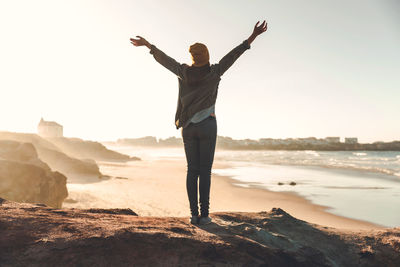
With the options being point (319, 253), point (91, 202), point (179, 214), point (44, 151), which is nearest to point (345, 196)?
point (179, 214)

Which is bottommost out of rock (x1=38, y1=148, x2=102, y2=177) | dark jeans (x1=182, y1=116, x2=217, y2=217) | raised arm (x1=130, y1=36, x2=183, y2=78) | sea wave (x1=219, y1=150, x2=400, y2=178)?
sea wave (x1=219, y1=150, x2=400, y2=178)

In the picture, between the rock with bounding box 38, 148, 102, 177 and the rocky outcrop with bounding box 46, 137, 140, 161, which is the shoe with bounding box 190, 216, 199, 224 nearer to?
the rock with bounding box 38, 148, 102, 177

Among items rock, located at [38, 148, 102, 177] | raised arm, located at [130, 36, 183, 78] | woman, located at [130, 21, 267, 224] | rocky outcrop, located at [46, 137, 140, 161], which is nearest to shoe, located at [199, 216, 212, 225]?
woman, located at [130, 21, 267, 224]

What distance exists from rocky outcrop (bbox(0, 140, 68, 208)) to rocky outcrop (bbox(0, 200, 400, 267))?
14.5 ft

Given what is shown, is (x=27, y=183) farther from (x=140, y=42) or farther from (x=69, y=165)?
(x=69, y=165)

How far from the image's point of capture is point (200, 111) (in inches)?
134

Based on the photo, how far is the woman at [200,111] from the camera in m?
3.38

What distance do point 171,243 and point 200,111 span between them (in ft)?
5.20

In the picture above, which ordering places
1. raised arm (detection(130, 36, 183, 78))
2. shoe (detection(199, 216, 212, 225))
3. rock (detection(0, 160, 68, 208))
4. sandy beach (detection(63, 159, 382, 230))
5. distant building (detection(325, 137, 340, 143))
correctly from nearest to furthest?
shoe (detection(199, 216, 212, 225)) < raised arm (detection(130, 36, 183, 78)) < rock (detection(0, 160, 68, 208)) < sandy beach (detection(63, 159, 382, 230)) < distant building (detection(325, 137, 340, 143))

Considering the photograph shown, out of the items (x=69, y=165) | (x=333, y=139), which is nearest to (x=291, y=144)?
(x=333, y=139)

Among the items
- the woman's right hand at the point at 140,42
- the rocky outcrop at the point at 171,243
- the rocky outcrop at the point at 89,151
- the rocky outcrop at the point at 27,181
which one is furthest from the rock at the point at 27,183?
the rocky outcrop at the point at 89,151

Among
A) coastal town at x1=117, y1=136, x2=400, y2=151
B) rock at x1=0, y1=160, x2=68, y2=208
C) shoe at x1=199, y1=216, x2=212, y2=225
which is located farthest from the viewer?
coastal town at x1=117, y1=136, x2=400, y2=151

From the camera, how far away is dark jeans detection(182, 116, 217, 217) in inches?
133

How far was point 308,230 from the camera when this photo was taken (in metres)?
3.37
